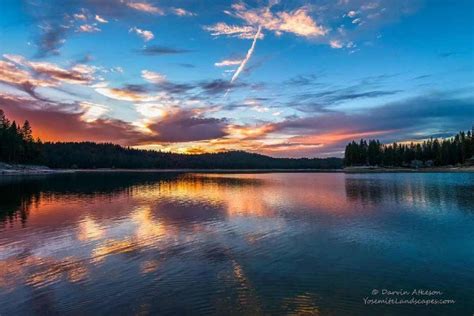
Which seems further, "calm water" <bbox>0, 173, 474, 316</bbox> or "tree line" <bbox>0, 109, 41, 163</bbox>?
"tree line" <bbox>0, 109, 41, 163</bbox>

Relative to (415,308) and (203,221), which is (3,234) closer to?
(203,221)

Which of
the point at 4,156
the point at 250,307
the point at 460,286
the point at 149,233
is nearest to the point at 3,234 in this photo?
the point at 149,233

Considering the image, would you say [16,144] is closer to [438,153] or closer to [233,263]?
[233,263]

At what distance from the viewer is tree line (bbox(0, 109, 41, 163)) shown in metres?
134

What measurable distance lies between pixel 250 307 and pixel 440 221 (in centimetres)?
2574

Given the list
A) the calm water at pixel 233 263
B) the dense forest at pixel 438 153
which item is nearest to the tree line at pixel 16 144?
the calm water at pixel 233 263

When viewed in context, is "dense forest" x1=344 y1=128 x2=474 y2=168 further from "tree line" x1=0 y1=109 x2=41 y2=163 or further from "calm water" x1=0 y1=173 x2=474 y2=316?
"tree line" x1=0 y1=109 x2=41 y2=163

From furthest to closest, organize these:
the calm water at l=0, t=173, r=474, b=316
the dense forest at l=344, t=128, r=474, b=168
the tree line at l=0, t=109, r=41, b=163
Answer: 1. the dense forest at l=344, t=128, r=474, b=168
2. the tree line at l=0, t=109, r=41, b=163
3. the calm water at l=0, t=173, r=474, b=316

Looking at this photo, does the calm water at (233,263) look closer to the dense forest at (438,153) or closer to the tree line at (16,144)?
the tree line at (16,144)

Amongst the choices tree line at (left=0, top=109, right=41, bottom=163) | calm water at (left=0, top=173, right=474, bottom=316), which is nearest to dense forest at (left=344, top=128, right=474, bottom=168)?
calm water at (left=0, top=173, right=474, bottom=316)

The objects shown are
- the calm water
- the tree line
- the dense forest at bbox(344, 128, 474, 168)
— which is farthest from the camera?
the dense forest at bbox(344, 128, 474, 168)

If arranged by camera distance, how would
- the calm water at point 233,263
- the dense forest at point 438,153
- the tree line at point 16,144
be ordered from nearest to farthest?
the calm water at point 233,263 < the tree line at point 16,144 < the dense forest at point 438,153

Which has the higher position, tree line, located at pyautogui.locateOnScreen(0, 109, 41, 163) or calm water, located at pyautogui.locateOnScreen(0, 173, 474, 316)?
tree line, located at pyautogui.locateOnScreen(0, 109, 41, 163)

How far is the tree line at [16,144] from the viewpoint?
439 feet
